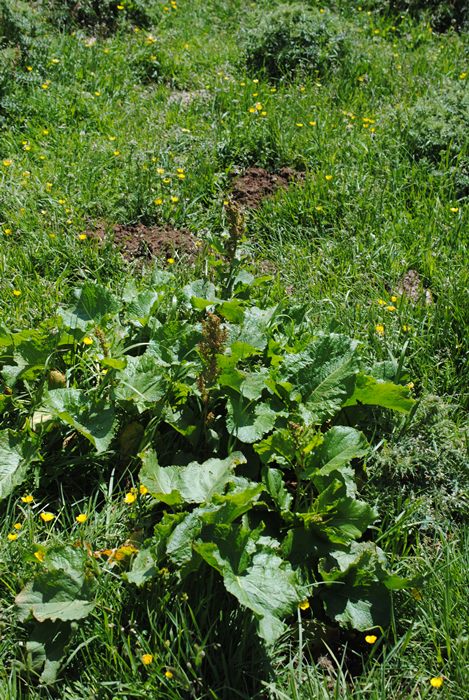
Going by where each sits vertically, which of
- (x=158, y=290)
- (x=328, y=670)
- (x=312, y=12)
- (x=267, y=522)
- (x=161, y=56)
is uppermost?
(x=312, y=12)

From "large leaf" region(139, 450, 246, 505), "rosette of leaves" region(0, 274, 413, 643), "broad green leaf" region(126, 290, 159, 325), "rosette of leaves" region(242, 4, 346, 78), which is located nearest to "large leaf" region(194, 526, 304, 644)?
"rosette of leaves" region(0, 274, 413, 643)

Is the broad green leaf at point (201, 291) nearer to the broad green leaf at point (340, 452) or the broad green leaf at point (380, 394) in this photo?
the broad green leaf at point (380, 394)

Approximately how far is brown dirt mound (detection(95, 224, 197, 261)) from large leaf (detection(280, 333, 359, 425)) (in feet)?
4.39

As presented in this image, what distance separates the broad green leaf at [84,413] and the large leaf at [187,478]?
0.22 meters

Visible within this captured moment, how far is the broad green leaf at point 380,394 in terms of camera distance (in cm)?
300

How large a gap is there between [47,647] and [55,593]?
0.16 meters

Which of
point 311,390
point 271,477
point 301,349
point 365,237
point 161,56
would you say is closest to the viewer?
point 271,477

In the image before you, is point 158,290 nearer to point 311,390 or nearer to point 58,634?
point 311,390

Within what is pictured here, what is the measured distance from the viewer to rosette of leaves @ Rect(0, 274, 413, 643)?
2.45m

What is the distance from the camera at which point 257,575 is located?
2.36 meters

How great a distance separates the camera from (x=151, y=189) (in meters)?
4.49

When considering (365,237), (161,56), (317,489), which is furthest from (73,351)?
(161,56)

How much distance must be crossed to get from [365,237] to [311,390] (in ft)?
5.01

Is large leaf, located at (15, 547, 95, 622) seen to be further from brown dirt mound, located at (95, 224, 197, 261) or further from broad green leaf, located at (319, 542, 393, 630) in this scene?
brown dirt mound, located at (95, 224, 197, 261)
